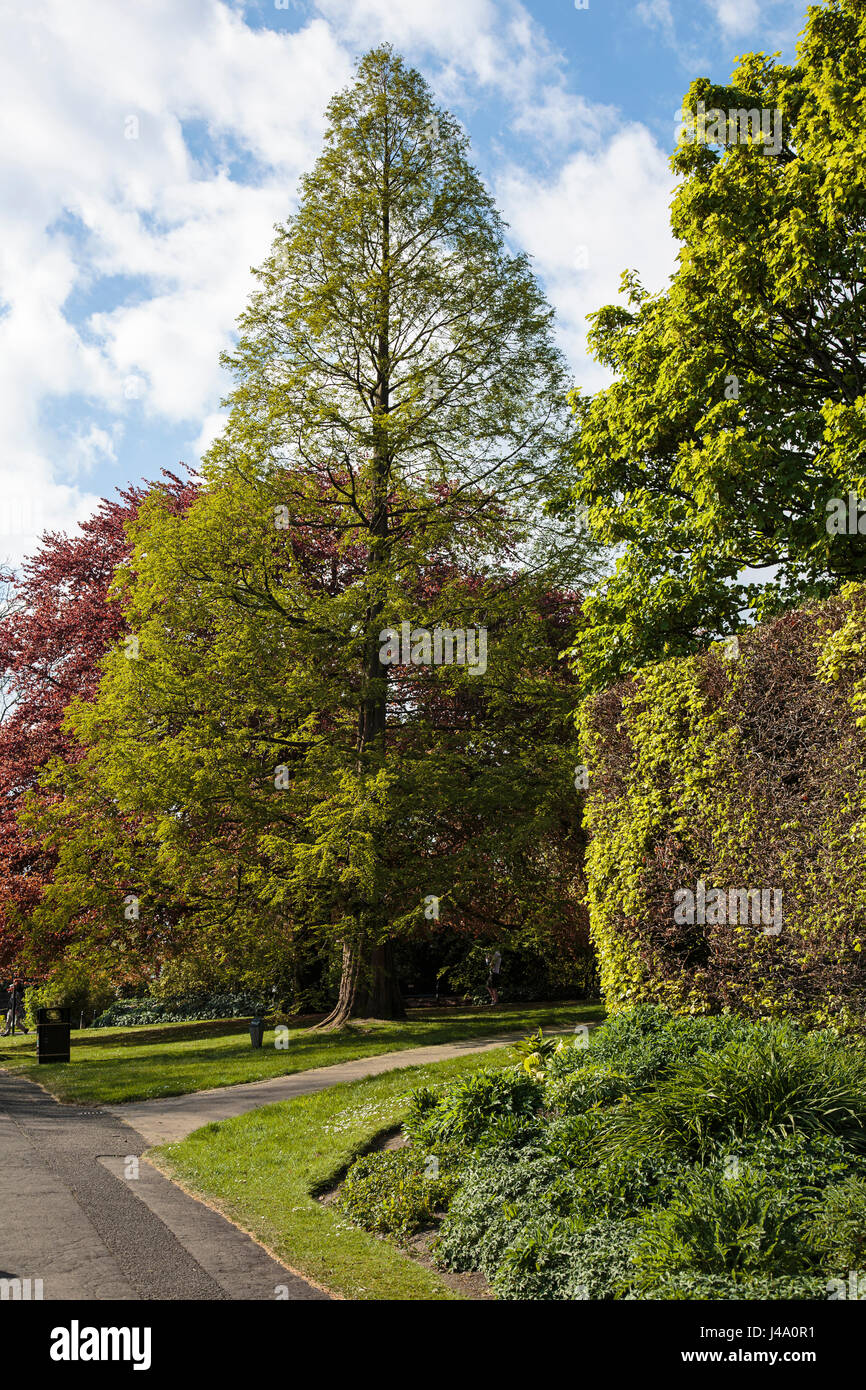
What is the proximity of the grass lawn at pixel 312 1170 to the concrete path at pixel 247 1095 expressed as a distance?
1.56 ft

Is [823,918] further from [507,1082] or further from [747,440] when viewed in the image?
[747,440]

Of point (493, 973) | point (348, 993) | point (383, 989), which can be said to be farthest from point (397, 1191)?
point (493, 973)

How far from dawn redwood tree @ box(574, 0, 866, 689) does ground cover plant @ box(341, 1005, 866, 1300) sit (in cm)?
605

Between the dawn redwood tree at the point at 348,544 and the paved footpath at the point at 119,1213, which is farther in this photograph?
the dawn redwood tree at the point at 348,544

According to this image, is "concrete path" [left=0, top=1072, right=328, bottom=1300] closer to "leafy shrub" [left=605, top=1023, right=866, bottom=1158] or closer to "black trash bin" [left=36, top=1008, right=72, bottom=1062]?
"leafy shrub" [left=605, top=1023, right=866, bottom=1158]

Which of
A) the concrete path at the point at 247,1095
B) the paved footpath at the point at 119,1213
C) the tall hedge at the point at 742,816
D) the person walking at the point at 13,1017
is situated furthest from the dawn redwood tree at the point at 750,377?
the person walking at the point at 13,1017

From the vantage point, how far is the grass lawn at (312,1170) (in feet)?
18.0

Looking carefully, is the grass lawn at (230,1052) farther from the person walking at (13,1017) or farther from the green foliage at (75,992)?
the person walking at (13,1017)

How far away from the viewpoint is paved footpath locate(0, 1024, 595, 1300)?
5289mm

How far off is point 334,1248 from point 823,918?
433 centimetres

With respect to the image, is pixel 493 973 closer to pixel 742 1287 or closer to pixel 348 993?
pixel 348 993

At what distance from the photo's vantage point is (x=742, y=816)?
8.36m

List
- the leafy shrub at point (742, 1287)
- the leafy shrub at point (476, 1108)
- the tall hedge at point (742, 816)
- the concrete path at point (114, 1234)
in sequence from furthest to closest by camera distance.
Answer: the tall hedge at point (742, 816)
the leafy shrub at point (476, 1108)
the concrete path at point (114, 1234)
the leafy shrub at point (742, 1287)

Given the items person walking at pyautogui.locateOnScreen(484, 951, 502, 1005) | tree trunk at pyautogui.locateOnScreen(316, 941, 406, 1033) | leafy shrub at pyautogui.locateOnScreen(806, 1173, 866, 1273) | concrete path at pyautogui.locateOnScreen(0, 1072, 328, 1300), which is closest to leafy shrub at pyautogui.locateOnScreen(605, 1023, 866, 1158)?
leafy shrub at pyautogui.locateOnScreen(806, 1173, 866, 1273)
